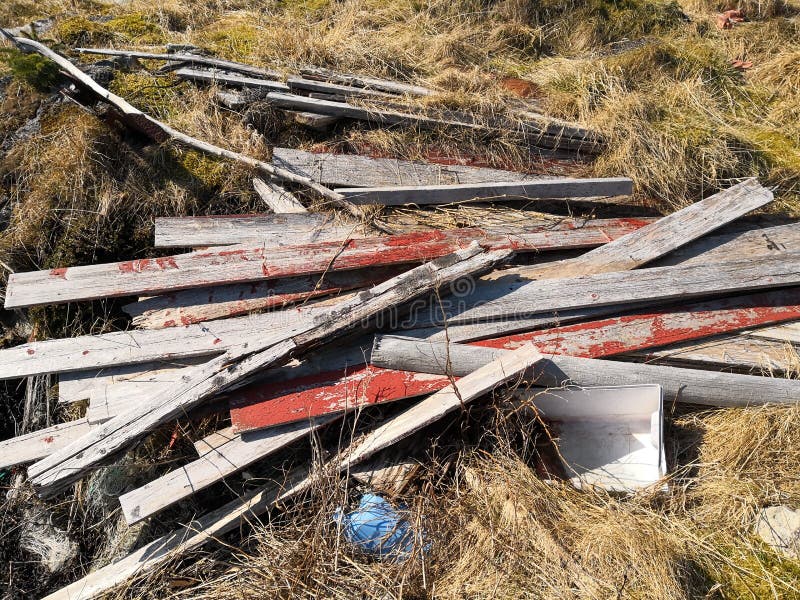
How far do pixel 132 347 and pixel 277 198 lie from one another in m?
1.61

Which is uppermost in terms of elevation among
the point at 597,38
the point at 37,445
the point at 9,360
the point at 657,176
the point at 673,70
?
the point at 597,38

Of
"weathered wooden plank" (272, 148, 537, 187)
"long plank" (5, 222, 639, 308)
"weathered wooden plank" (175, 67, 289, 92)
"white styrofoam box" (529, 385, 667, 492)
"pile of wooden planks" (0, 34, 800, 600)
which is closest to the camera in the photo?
"pile of wooden planks" (0, 34, 800, 600)

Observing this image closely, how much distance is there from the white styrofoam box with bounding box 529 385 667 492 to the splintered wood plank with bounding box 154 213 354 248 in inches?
72.9

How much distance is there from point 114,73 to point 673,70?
5.62 meters

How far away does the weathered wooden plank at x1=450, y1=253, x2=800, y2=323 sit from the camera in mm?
3441

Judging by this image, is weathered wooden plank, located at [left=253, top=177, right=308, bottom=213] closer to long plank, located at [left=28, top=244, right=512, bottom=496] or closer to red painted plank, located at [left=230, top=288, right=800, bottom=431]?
long plank, located at [left=28, top=244, right=512, bottom=496]

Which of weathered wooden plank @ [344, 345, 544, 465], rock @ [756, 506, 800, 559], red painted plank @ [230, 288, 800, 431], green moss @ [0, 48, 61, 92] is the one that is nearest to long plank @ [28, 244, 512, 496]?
red painted plank @ [230, 288, 800, 431]

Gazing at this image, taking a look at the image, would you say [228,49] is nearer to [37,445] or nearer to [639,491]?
[37,445]

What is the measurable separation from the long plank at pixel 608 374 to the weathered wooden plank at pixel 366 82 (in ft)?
9.45

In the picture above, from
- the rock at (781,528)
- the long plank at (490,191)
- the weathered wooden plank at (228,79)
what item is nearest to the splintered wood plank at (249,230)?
the long plank at (490,191)

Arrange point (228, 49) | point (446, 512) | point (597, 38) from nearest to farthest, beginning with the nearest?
point (446, 512) < point (228, 49) < point (597, 38)

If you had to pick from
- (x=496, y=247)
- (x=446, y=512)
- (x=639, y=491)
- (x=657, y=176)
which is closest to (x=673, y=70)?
(x=657, y=176)

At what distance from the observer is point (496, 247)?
3.76 metres

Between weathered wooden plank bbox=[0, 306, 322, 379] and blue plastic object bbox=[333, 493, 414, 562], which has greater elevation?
weathered wooden plank bbox=[0, 306, 322, 379]
